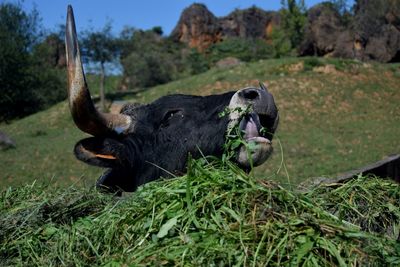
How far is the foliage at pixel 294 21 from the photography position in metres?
55.1

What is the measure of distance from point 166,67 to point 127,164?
40.0 meters

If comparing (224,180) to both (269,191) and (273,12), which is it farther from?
(273,12)

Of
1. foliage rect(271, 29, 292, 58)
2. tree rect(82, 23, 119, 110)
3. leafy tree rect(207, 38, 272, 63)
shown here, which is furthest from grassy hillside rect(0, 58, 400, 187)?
leafy tree rect(207, 38, 272, 63)

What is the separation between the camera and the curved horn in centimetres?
360

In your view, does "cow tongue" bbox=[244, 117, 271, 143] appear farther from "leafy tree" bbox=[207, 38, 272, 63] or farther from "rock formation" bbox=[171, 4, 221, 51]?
"rock formation" bbox=[171, 4, 221, 51]

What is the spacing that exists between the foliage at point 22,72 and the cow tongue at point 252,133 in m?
35.2

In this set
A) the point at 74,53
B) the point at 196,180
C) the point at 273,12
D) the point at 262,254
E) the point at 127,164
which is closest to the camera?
the point at 262,254

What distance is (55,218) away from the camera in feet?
8.78

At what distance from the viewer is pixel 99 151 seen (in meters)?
4.39

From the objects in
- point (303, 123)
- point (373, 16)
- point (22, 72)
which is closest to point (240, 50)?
point (373, 16)

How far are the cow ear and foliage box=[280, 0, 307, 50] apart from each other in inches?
1999

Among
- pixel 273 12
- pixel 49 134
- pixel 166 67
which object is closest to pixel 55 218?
pixel 49 134

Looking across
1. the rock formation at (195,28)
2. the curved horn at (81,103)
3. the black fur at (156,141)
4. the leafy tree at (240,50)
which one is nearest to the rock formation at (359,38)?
the leafy tree at (240,50)

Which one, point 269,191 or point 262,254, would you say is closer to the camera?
point 262,254
